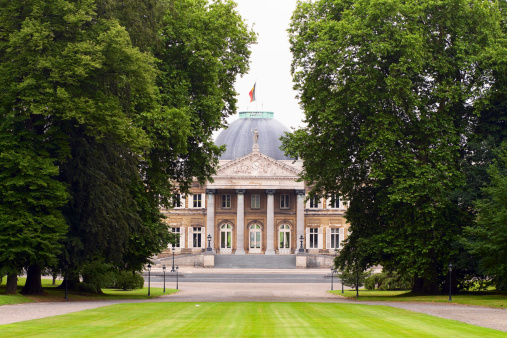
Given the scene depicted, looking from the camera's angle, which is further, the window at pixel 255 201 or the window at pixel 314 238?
the window at pixel 314 238

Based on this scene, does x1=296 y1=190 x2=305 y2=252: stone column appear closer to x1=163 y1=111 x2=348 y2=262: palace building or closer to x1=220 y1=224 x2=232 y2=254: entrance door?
x1=163 y1=111 x2=348 y2=262: palace building

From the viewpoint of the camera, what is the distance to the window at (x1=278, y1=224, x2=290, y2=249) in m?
88.1

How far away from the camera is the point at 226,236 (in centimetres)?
8856

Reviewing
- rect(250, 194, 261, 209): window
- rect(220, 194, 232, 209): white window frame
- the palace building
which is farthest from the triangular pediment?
rect(220, 194, 232, 209): white window frame

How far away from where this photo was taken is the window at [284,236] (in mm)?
88125

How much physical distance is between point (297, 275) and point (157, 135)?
108 ft

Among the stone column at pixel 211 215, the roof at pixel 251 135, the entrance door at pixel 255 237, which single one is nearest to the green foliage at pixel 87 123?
the stone column at pixel 211 215

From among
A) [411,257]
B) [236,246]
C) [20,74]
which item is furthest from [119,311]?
[236,246]

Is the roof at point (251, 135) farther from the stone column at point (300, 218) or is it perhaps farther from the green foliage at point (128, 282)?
the green foliage at point (128, 282)

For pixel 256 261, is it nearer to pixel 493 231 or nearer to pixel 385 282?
pixel 385 282

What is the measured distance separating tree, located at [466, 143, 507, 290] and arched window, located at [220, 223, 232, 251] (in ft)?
191

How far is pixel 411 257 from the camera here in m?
32.7

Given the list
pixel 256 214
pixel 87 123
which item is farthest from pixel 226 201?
pixel 87 123

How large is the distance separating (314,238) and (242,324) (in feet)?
235
